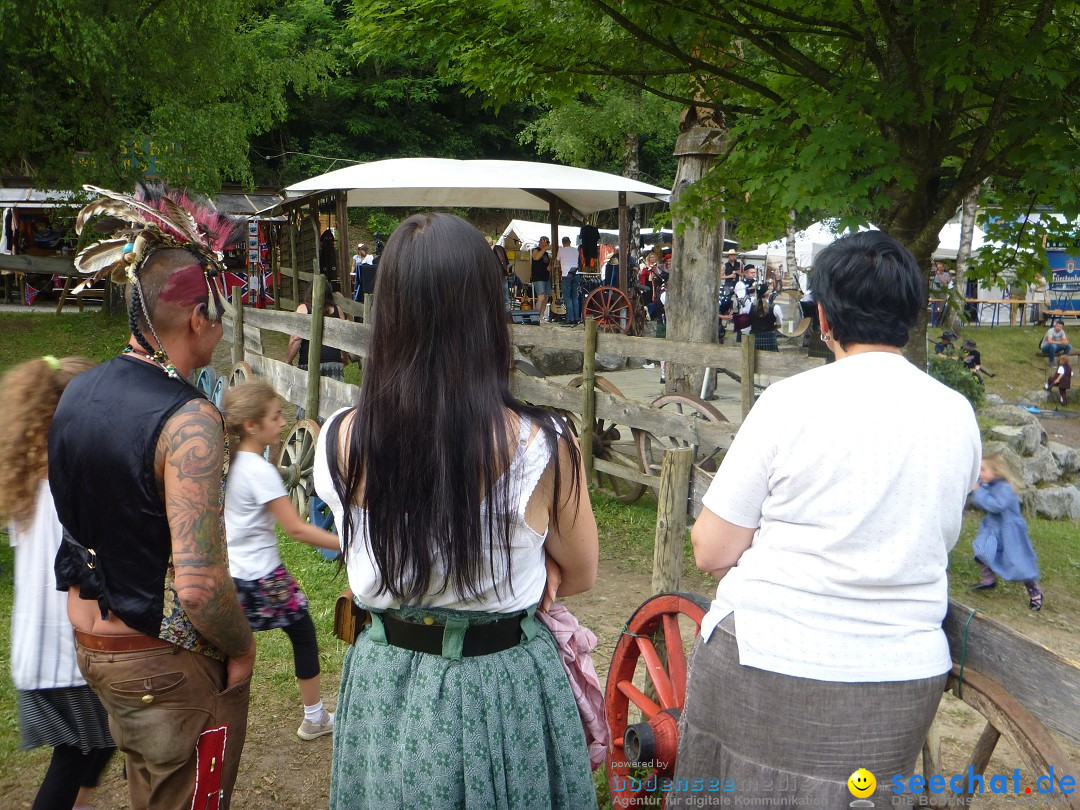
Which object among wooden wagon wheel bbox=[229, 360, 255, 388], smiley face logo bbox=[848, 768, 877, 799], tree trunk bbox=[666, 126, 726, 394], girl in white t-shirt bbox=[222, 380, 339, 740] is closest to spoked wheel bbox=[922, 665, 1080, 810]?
smiley face logo bbox=[848, 768, 877, 799]

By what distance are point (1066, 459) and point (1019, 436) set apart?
4.39ft

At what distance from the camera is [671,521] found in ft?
10.4

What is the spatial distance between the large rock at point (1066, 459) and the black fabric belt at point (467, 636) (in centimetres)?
1249

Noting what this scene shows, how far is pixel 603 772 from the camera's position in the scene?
3537 mm

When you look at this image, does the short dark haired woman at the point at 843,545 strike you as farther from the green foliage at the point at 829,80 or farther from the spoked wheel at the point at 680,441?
the spoked wheel at the point at 680,441

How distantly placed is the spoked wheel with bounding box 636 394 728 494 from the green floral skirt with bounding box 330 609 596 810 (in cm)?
504

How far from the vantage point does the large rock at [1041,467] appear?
37.5 feet

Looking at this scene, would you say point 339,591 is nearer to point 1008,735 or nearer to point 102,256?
point 102,256

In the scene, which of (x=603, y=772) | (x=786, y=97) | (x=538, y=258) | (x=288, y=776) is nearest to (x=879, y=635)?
(x=603, y=772)

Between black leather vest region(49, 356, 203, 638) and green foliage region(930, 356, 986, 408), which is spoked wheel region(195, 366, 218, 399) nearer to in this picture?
black leather vest region(49, 356, 203, 638)

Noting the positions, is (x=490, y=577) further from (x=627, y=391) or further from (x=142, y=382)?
(x=627, y=391)

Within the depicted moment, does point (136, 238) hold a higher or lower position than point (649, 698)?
higher

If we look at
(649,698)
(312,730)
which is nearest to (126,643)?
(649,698)

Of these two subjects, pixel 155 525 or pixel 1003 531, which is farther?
pixel 1003 531
